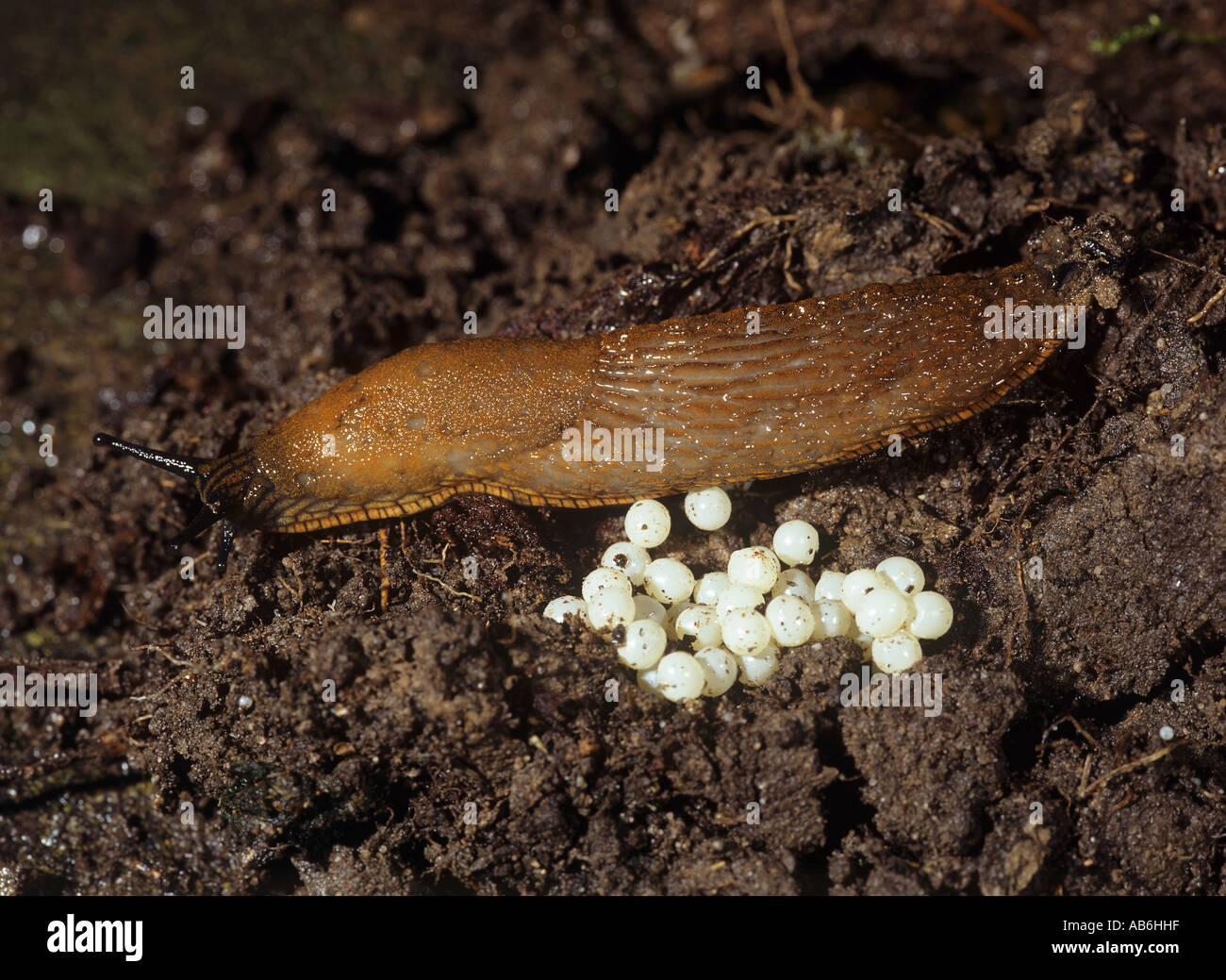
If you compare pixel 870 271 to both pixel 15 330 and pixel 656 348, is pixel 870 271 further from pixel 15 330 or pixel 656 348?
pixel 15 330

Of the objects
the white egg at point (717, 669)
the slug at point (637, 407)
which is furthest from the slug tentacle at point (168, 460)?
the white egg at point (717, 669)

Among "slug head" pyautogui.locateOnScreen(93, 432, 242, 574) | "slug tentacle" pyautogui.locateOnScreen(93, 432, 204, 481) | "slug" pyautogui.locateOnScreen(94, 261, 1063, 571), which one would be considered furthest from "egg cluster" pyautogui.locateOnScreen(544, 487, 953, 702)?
"slug tentacle" pyautogui.locateOnScreen(93, 432, 204, 481)

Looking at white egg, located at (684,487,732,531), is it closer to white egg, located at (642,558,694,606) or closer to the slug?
the slug

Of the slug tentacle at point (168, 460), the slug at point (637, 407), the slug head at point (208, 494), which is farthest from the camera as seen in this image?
the slug tentacle at point (168, 460)

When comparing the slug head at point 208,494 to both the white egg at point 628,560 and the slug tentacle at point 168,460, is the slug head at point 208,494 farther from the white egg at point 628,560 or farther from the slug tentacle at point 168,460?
the white egg at point 628,560

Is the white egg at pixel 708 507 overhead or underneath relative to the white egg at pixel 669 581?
overhead
